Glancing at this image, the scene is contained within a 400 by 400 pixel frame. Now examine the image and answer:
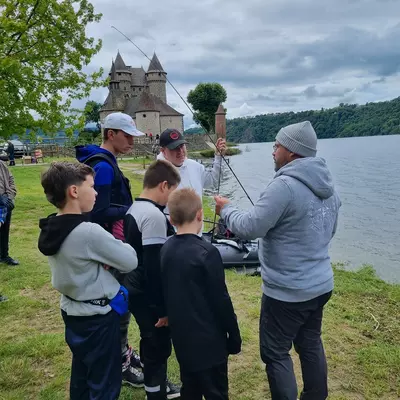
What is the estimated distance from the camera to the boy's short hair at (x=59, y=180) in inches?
82.8

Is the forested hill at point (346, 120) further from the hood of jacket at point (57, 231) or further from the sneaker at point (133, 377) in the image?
the hood of jacket at point (57, 231)

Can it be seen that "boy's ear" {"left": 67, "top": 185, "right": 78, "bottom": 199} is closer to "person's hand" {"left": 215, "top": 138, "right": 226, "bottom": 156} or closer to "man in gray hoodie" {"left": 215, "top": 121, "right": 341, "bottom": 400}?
"man in gray hoodie" {"left": 215, "top": 121, "right": 341, "bottom": 400}

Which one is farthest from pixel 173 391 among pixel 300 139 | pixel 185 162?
pixel 300 139

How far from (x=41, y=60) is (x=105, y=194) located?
8915 mm

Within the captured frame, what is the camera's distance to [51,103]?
34.4 feet

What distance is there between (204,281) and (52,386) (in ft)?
6.21

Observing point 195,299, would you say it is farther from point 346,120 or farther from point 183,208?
point 346,120

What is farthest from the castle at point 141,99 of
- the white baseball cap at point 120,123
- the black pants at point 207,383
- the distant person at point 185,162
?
the black pants at point 207,383

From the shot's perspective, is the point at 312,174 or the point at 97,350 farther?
the point at 312,174

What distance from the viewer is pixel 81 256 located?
210cm

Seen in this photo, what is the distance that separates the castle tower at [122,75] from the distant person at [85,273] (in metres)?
68.6

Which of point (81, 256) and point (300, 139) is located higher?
point (300, 139)

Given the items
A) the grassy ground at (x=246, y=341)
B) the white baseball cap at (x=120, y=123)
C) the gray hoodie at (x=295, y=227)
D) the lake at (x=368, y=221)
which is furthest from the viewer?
the lake at (x=368, y=221)

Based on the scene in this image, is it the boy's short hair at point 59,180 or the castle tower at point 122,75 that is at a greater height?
the castle tower at point 122,75
